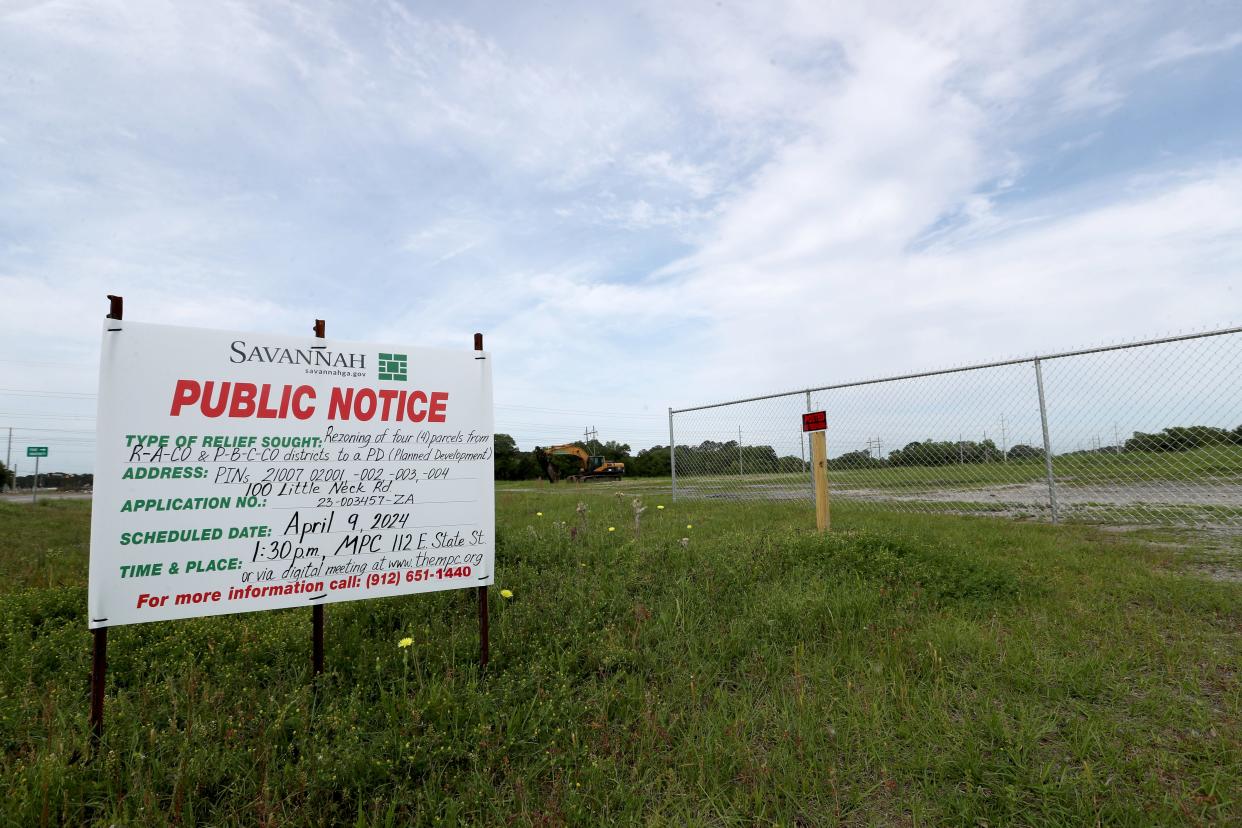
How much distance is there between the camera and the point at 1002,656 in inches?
123

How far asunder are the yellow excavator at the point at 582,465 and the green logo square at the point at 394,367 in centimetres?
2563

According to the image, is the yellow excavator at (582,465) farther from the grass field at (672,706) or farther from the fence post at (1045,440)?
the grass field at (672,706)

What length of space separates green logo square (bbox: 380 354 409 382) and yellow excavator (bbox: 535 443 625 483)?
84.1 feet

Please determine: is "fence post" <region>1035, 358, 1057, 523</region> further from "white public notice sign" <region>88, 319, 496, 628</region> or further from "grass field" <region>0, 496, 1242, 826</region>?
"white public notice sign" <region>88, 319, 496, 628</region>

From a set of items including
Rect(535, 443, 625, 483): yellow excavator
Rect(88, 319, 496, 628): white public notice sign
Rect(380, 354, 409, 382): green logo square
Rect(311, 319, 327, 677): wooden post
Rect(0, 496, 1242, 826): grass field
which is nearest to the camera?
Rect(0, 496, 1242, 826): grass field

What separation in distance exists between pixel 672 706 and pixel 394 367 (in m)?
2.25

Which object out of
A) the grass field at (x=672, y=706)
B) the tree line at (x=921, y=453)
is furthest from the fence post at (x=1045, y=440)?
the grass field at (x=672, y=706)

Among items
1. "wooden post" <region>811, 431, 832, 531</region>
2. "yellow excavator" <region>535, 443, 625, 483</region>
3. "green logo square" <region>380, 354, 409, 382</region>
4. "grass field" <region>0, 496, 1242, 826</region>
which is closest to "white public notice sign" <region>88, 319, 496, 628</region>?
"green logo square" <region>380, 354, 409, 382</region>

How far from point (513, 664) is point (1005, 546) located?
16.4 feet

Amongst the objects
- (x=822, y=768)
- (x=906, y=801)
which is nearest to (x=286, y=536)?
(x=822, y=768)

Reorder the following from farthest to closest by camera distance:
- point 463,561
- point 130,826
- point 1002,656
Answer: point 463,561, point 1002,656, point 130,826

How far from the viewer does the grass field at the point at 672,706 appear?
2.14 meters

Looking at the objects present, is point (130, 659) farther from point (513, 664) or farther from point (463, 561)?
point (513, 664)

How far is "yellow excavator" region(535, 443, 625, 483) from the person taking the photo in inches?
1157
